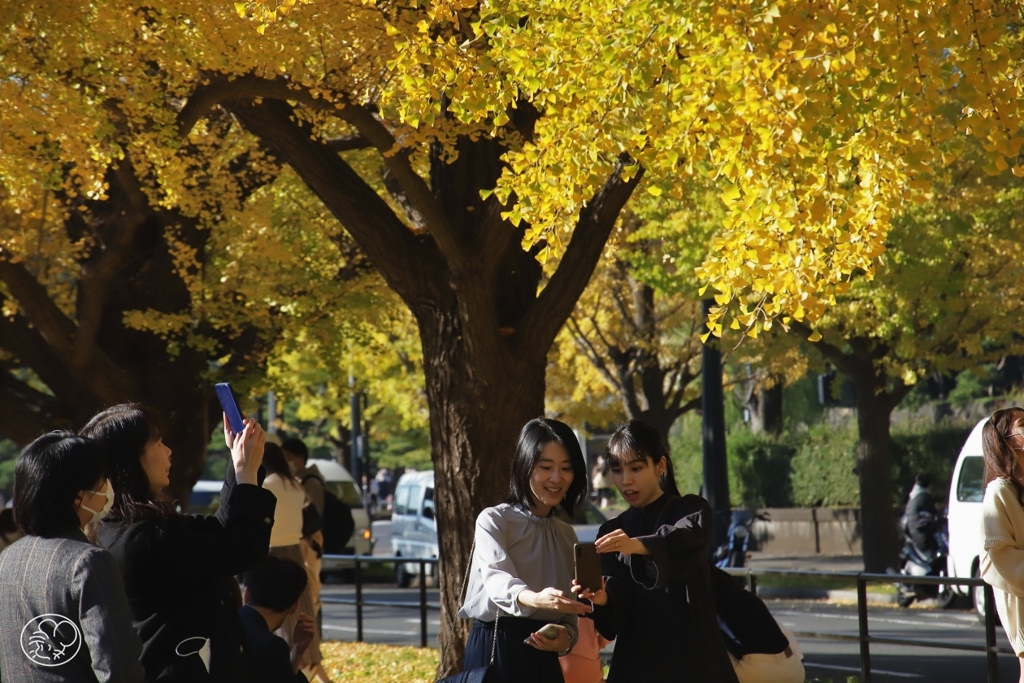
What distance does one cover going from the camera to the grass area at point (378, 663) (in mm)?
10328

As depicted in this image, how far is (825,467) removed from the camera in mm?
27781

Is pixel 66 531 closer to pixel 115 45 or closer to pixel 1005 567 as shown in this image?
pixel 1005 567

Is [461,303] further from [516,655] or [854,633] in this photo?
[854,633]

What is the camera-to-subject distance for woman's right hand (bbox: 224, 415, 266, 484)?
13.0 feet

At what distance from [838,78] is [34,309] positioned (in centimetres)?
907

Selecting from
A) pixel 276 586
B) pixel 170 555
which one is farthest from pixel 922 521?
pixel 170 555

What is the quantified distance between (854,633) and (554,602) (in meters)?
9.70

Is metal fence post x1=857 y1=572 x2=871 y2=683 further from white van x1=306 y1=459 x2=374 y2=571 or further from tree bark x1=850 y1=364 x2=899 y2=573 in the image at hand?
white van x1=306 y1=459 x2=374 y2=571

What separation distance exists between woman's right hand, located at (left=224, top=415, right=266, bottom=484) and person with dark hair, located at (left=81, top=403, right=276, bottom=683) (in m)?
0.07

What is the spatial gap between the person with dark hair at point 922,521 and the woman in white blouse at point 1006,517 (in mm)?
11194

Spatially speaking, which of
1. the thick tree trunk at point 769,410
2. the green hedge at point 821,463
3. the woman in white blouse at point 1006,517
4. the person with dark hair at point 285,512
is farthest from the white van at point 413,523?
the woman in white blouse at point 1006,517

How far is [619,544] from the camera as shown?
4246 millimetres

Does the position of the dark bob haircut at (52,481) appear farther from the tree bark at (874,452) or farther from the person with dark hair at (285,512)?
the tree bark at (874,452)

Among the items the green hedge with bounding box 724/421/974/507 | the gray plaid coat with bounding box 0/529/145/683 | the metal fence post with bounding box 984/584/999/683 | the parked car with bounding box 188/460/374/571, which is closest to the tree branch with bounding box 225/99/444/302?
the metal fence post with bounding box 984/584/999/683
